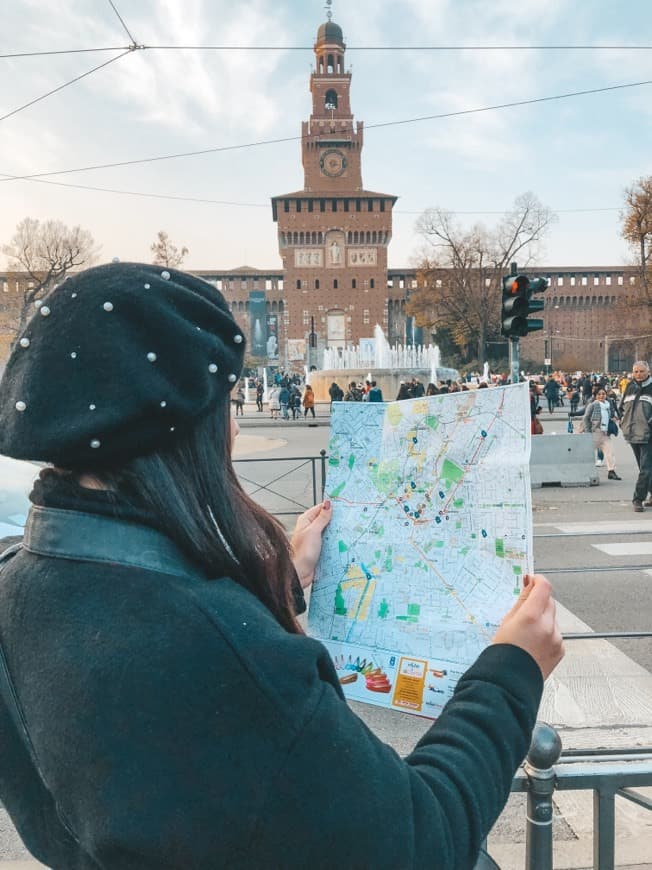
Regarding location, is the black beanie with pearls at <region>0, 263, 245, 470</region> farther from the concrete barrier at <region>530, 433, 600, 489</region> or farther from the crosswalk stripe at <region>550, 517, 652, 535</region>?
the concrete barrier at <region>530, 433, 600, 489</region>

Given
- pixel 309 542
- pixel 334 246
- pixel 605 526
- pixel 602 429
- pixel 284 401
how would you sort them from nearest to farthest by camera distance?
pixel 309 542
pixel 605 526
pixel 602 429
pixel 284 401
pixel 334 246

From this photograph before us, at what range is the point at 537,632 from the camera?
1.07 metres

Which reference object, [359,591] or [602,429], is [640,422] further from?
[359,591]

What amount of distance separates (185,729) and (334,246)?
252 ft

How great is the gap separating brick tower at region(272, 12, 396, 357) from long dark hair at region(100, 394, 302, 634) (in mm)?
74388

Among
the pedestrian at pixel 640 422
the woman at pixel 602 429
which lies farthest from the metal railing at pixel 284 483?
the woman at pixel 602 429

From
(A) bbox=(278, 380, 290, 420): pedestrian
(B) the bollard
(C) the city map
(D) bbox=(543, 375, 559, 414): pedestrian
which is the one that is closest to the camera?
(C) the city map

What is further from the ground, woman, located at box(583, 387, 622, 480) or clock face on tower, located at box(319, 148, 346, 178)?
clock face on tower, located at box(319, 148, 346, 178)

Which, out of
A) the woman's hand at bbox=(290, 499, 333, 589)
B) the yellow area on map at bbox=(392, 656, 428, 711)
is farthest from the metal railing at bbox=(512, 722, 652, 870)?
the woman's hand at bbox=(290, 499, 333, 589)

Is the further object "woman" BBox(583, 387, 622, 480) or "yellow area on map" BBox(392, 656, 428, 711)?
"woman" BBox(583, 387, 622, 480)

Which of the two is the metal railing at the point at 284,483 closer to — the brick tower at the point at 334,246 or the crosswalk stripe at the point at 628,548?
the crosswalk stripe at the point at 628,548

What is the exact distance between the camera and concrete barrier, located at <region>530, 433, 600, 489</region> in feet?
37.5

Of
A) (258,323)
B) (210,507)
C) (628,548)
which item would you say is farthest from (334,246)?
(210,507)

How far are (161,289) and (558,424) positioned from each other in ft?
79.8
